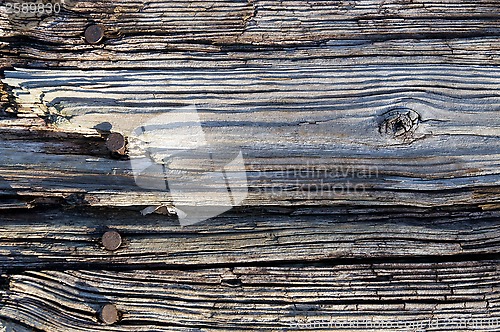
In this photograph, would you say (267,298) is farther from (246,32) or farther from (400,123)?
(246,32)

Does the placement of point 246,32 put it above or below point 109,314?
above

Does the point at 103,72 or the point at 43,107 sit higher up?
the point at 103,72

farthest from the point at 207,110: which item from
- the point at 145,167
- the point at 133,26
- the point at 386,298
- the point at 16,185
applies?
the point at 386,298

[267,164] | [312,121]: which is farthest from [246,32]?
[267,164]

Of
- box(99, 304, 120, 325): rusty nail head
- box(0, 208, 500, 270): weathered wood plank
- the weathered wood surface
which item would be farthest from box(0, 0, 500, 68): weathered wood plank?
box(99, 304, 120, 325): rusty nail head

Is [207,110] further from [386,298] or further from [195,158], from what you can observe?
[386,298]

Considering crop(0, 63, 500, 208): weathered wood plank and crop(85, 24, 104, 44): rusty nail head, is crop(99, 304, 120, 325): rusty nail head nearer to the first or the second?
crop(0, 63, 500, 208): weathered wood plank
